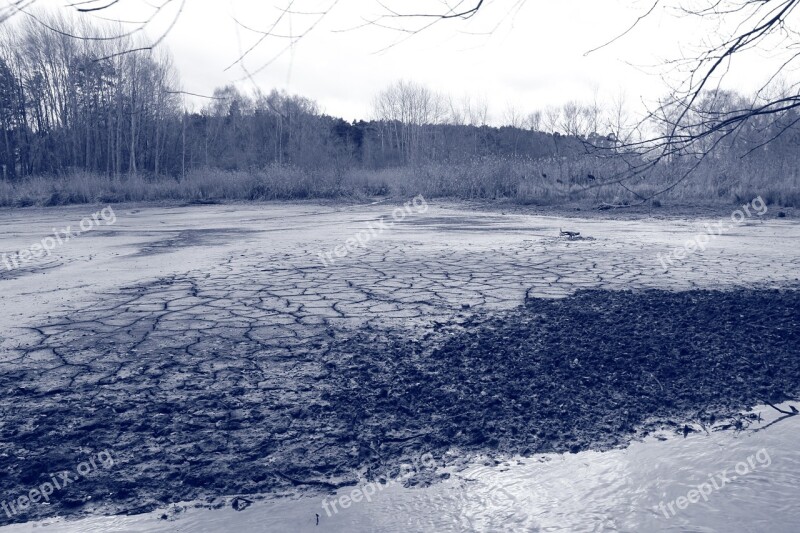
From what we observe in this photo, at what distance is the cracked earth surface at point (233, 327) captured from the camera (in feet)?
7.80

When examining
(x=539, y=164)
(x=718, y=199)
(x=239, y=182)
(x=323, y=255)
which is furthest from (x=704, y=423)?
(x=239, y=182)

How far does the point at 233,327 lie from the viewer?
4.26m

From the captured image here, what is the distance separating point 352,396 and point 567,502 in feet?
3.88

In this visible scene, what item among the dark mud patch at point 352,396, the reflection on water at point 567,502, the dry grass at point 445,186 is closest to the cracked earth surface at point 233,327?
the dark mud patch at point 352,396

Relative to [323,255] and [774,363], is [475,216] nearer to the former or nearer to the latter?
[323,255]

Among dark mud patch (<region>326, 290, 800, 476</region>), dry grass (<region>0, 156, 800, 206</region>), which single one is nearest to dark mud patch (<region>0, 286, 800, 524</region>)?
dark mud patch (<region>326, 290, 800, 476</region>)

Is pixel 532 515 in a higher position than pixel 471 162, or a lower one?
lower

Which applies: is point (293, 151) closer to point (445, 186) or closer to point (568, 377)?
point (445, 186)

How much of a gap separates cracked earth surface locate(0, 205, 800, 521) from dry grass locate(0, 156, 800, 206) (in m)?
7.79

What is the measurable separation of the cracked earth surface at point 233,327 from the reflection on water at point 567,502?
182mm

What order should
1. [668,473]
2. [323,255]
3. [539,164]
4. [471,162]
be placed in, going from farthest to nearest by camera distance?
[471,162]
[539,164]
[323,255]
[668,473]

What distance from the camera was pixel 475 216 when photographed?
1456cm

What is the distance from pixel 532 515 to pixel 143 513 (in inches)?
48.7

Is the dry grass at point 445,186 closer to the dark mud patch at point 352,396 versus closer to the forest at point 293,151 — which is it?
the forest at point 293,151
